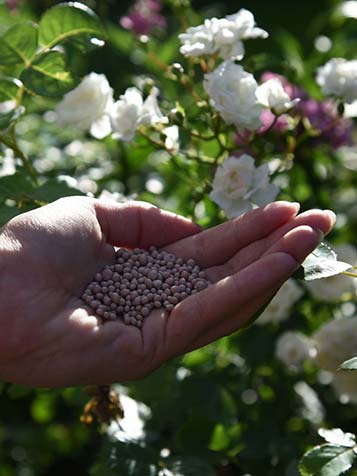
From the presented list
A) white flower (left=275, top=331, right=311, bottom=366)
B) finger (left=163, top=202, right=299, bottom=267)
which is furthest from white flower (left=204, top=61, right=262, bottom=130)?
white flower (left=275, top=331, right=311, bottom=366)

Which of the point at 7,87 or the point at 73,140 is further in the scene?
the point at 73,140

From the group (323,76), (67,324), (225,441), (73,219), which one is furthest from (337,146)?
(67,324)

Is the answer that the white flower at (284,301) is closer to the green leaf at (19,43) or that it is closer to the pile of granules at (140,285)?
the pile of granules at (140,285)

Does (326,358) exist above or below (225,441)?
above

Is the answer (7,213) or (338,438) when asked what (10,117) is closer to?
(7,213)

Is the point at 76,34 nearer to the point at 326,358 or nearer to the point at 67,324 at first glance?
the point at 67,324

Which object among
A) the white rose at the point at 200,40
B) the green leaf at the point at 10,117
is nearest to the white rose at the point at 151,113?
the white rose at the point at 200,40
